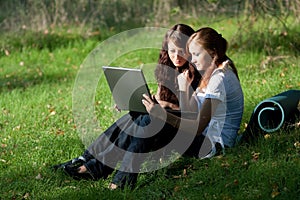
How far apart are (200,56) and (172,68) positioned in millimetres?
550

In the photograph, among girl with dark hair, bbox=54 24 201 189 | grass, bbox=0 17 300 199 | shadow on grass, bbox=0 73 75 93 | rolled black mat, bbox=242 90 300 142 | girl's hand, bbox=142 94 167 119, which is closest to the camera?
grass, bbox=0 17 300 199

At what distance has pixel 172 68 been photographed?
535cm

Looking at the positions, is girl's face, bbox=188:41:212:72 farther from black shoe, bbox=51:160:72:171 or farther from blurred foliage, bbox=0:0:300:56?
blurred foliage, bbox=0:0:300:56

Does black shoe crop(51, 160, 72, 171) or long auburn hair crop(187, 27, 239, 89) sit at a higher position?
long auburn hair crop(187, 27, 239, 89)

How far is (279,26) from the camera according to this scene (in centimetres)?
858

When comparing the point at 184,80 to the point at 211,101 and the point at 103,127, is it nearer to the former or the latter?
the point at 211,101

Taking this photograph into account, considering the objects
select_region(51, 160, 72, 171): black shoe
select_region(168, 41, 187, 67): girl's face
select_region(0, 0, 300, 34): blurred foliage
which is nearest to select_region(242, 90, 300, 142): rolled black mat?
select_region(168, 41, 187, 67): girl's face

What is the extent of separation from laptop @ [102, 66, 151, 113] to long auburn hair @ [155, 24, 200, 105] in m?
0.39

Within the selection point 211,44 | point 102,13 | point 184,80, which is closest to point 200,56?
point 211,44

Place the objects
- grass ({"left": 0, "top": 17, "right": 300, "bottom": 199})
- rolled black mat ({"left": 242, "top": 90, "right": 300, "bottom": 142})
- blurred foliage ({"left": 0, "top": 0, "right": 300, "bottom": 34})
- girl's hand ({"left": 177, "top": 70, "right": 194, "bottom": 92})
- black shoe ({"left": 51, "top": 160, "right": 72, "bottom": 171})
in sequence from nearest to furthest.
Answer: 1. grass ({"left": 0, "top": 17, "right": 300, "bottom": 199})
2. rolled black mat ({"left": 242, "top": 90, "right": 300, "bottom": 142})
3. girl's hand ({"left": 177, "top": 70, "right": 194, "bottom": 92})
4. black shoe ({"left": 51, "top": 160, "right": 72, "bottom": 171})
5. blurred foliage ({"left": 0, "top": 0, "right": 300, "bottom": 34})

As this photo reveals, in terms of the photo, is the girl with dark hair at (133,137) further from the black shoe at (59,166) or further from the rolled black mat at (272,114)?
the rolled black mat at (272,114)

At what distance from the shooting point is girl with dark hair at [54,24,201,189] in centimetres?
475

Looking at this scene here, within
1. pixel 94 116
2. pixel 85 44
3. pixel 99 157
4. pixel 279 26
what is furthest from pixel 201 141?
pixel 85 44

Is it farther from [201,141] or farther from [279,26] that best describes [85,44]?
[201,141]
